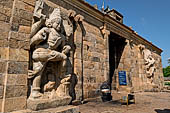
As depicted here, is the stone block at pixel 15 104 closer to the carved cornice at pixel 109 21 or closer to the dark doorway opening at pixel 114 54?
the carved cornice at pixel 109 21

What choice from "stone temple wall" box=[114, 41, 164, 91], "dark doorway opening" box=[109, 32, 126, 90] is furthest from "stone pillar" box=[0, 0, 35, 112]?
"stone temple wall" box=[114, 41, 164, 91]

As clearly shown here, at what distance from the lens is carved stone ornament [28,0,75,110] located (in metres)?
3.43

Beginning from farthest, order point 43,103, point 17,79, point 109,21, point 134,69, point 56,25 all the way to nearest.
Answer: point 134,69 < point 109,21 < point 56,25 < point 43,103 < point 17,79

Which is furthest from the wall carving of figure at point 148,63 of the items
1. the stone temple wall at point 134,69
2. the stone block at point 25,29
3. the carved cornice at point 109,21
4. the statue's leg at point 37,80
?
the stone block at point 25,29

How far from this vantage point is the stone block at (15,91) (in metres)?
2.96

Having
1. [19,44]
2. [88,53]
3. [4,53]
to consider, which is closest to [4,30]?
[19,44]

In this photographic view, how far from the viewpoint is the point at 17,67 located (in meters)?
3.18

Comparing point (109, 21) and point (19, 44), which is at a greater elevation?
point (109, 21)

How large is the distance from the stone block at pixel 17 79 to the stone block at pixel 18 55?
16.0 inches

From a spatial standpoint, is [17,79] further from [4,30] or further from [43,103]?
[4,30]

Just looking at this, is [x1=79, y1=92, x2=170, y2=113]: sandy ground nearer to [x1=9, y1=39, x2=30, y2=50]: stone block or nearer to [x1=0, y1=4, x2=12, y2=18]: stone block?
[x1=9, y1=39, x2=30, y2=50]: stone block

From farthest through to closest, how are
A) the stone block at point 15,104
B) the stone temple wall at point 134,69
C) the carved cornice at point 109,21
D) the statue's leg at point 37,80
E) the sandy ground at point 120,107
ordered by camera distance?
the stone temple wall at point 134,69 < the carved cornice at point 109,21 < the sandy ground at point 120,107 < the statue's leg at point 37,80 < the stone block at point 15,104

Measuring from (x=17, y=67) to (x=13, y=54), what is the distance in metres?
0.33

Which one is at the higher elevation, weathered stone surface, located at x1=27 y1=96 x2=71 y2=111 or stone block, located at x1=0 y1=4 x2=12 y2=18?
stone block, located at x1=0 y1=4 x2=12 y2=18
